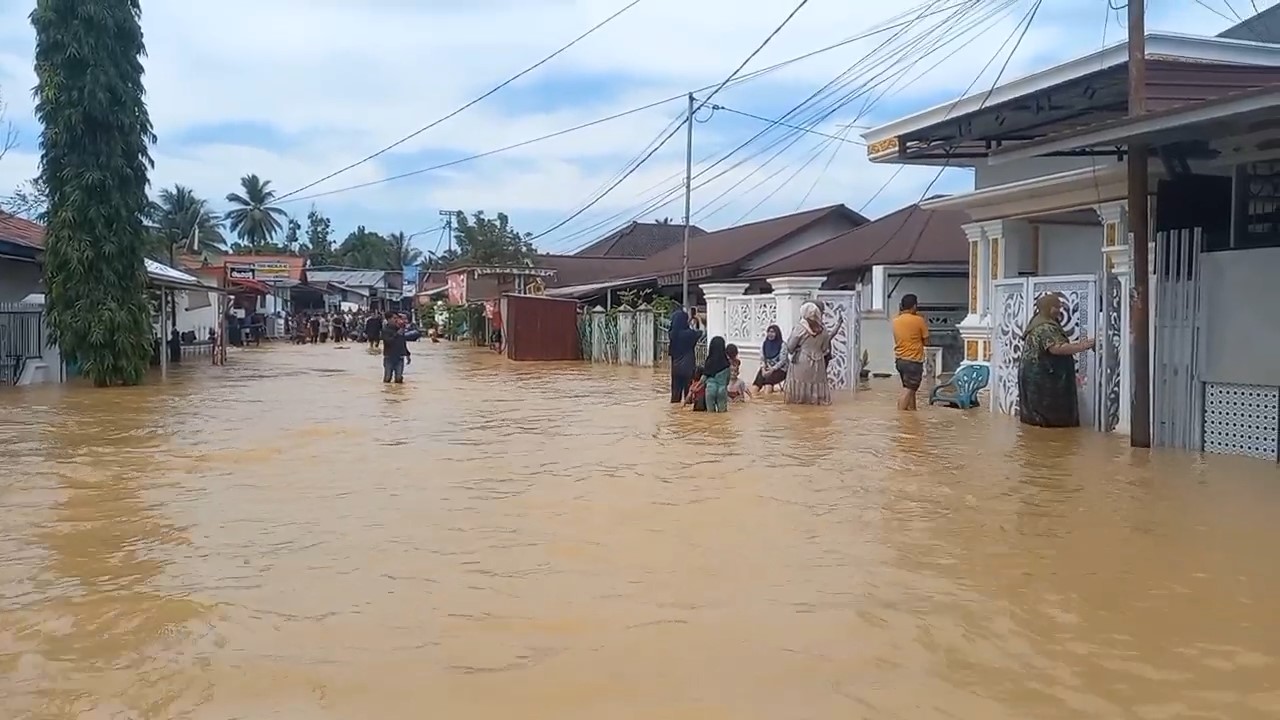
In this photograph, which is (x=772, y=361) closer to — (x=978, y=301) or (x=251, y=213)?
(x=978, y=301)

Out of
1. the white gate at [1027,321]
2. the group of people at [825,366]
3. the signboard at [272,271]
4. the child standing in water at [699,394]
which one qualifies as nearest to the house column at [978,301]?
the group of people at [825,366]

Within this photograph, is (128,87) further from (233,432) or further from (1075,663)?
(1075,663)

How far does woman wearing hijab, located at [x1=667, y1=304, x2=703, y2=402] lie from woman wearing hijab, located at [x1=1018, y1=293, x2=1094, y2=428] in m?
4.96

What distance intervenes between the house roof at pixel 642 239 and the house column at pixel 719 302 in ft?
123

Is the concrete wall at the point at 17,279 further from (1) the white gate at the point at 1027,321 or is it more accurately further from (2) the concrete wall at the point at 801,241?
(1) the white gate at the point at 1027,321

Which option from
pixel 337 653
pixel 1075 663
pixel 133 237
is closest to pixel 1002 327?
pixel 1075 663

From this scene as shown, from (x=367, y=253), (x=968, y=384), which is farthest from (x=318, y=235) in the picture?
(x=968, y=384)

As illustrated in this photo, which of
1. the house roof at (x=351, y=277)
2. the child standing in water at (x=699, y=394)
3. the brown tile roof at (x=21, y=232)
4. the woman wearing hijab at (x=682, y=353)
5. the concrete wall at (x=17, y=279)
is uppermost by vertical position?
the house roof at (x=351, y=277)

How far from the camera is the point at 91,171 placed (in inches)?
851

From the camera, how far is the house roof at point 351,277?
79.0m

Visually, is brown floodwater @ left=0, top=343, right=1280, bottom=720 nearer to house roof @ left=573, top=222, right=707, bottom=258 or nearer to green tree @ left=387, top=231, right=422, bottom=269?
house roof @ left=573, top=222, right=707, bottom=258

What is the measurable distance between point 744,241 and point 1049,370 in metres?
22.3

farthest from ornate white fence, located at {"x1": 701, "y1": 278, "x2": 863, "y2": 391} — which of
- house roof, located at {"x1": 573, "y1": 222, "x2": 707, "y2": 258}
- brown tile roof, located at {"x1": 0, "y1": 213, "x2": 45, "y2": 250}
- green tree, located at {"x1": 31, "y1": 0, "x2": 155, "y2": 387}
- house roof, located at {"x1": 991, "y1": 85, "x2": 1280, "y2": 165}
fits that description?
house roof, located at {"x1": 573, "y1": 222, "x2": 707, "y2": 258}

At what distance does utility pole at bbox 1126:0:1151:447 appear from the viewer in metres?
10.9
